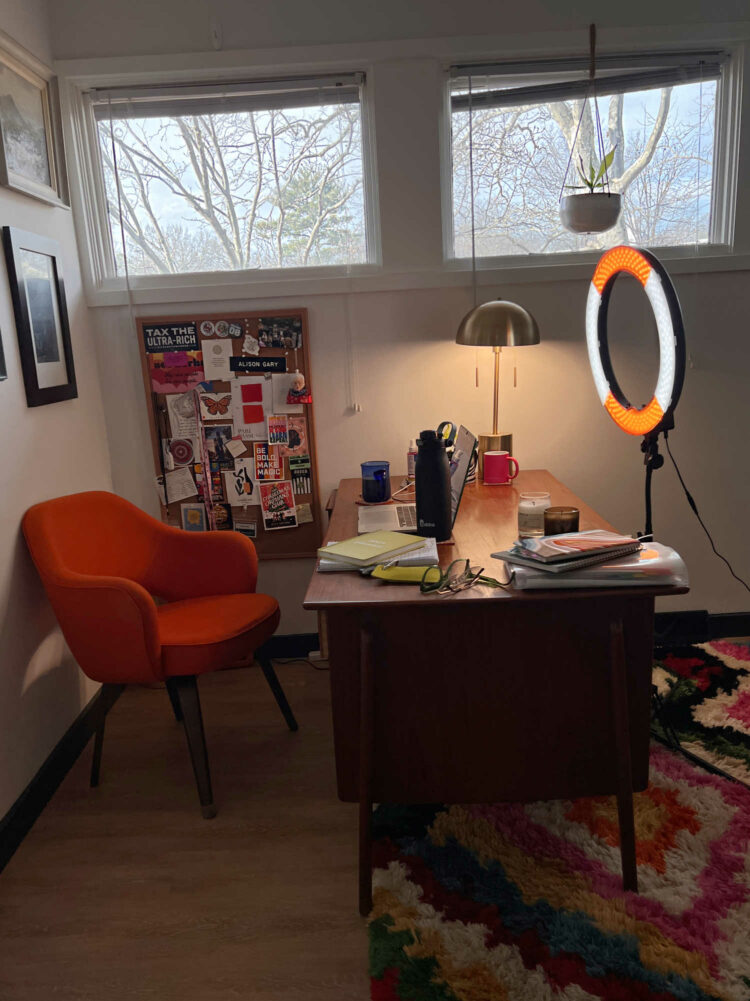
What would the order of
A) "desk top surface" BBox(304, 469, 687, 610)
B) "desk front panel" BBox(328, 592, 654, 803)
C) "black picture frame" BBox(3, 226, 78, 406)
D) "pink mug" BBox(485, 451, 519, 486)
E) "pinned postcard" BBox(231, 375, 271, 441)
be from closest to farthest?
"desk top surface" BBox(304, 469, 687, 610)
"desk front panel" BBox(328, 592, 654, 803)
"black picture frame" BBox(3, 226, 78, 406)
"pink mug" BBox(485, 451, 519, 486)
"pinned postcard" BBox(231, 375, 271, 441)

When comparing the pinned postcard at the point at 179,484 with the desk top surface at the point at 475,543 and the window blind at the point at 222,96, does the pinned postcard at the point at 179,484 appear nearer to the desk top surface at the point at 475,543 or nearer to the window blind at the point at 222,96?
the desk top surface at the point at 475,543

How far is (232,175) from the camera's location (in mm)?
2754

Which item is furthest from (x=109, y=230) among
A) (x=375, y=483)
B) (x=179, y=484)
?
(x=375, y=483)

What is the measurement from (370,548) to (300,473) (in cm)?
113

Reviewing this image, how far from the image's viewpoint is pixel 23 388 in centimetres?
226

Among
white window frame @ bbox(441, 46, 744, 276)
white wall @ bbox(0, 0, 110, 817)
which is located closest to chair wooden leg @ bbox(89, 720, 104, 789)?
white wall @ bbox(0, 0, 110, 817)

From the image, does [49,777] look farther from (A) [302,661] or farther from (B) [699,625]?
(B) [699,625]

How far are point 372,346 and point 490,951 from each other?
1988mm

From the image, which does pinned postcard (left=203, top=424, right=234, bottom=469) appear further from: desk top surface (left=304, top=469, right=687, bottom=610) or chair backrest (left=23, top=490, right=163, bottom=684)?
chair backrest (left=23, top=490, right=163, bottom=684)

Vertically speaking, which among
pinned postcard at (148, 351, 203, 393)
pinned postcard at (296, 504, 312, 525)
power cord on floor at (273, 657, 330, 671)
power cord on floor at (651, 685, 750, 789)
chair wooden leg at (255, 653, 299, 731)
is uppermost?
pinned postcard at (148, 351, 203, 393)

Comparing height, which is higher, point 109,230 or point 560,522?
point 109,230

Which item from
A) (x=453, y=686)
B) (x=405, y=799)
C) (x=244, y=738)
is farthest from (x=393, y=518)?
(x=244, y=738)

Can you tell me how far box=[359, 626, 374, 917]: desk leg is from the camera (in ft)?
5.41

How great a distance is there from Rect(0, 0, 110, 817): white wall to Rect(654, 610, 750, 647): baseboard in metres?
2.20
